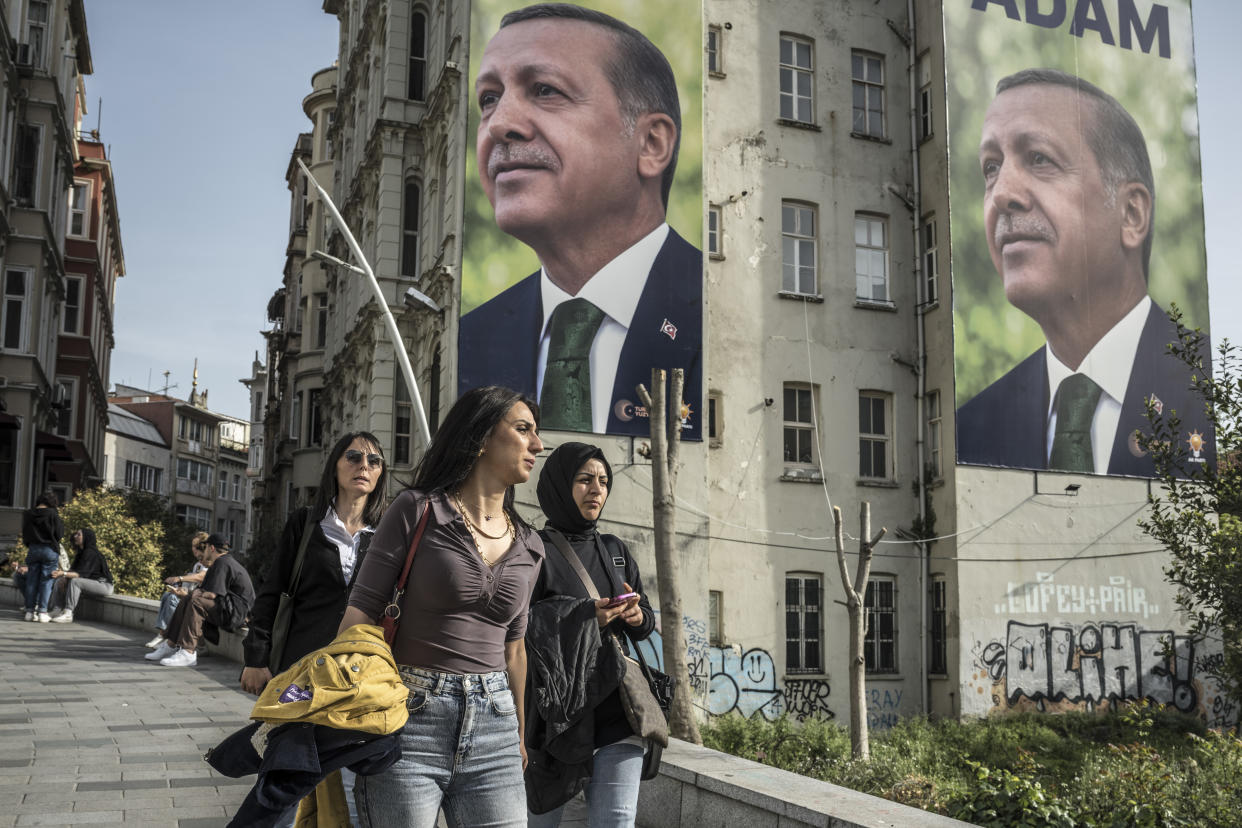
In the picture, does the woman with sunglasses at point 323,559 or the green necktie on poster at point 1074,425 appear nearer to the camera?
the woman with sunglasses at point 323,559

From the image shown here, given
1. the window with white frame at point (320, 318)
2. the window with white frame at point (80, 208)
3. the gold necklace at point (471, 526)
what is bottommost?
the gold necklace at point (471, 526)

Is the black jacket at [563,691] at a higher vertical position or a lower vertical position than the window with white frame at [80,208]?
lower

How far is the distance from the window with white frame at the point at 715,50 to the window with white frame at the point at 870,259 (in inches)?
190

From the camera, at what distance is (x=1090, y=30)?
33.3 m

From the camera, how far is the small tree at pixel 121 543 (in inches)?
1126

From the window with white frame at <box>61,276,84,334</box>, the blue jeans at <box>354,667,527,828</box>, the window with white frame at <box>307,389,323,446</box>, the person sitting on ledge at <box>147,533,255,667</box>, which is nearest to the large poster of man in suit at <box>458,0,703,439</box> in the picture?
the person sitting on ledge at <box>147,533,255,667</box>

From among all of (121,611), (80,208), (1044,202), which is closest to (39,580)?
(121,611)

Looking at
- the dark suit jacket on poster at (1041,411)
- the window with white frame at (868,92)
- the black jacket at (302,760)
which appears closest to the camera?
the black jacket at (302,760)

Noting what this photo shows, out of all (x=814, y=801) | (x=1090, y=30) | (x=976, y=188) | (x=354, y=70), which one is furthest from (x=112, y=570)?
(x=1090, y=30)

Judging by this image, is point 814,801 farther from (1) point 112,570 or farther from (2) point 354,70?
(2) point 354,70

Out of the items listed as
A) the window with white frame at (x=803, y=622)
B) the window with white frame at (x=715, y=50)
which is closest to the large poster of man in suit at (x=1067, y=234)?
the window with white frame at (x=803, y=622)

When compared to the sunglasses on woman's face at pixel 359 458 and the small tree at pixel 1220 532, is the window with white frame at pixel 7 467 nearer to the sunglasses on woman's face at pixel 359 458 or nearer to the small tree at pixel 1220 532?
the small tree at pixel 1220 532

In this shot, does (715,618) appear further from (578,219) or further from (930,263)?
(930,263)

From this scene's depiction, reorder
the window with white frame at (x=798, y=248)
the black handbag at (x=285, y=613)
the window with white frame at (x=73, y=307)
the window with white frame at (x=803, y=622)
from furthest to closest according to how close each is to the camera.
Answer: the window with white frame at (x=73, y=307), the window with white frame at (x=798, y=248), the window with white frame at (x=803, y=622), the black handbag at (x=285, y=613)
